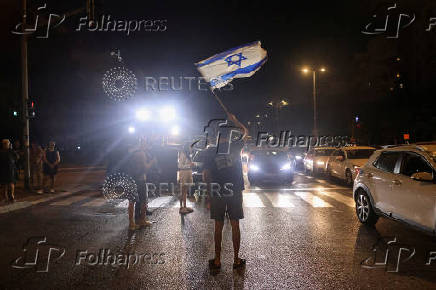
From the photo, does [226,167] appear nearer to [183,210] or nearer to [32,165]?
[183,210]

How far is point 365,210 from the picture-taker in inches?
309

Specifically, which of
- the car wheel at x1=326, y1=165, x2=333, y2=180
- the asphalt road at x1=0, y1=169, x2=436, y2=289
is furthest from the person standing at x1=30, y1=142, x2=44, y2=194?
the car wheel at x1=326, y1=165, x2=333, y2=180

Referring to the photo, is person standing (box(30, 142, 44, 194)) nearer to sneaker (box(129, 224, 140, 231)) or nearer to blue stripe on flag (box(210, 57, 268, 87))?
sneaker (box(129, 224, 140, 231))

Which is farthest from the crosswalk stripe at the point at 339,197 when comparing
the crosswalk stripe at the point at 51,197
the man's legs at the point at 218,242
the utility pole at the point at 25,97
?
the utility pole at the point at 25,97

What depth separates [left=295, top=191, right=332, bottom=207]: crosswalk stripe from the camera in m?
10.6

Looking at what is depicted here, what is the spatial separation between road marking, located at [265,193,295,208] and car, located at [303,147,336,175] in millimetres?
6917

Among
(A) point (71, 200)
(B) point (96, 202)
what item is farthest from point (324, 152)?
(A) point (71, 200)

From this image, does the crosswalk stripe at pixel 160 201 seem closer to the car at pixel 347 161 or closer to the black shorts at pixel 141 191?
the black shorts at pixel 141 191

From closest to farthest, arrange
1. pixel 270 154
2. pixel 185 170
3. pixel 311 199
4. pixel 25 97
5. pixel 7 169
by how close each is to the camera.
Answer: pixel 185 170 < pixel 7 169 < pixel 311 199 < pixel 25 97 < pixel 270 154

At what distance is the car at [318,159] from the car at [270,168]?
409cm

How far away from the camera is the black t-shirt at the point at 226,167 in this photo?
5.27 m

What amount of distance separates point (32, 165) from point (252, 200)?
8.66 m

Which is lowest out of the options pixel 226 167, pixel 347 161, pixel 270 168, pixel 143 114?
pixel 270 168

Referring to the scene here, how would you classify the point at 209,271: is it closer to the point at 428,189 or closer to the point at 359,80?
the point at 428,189
